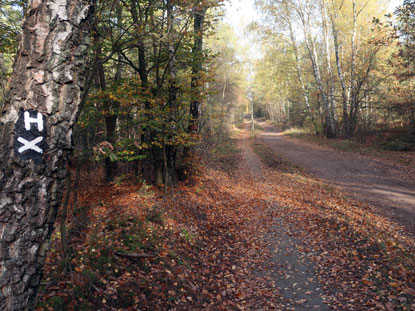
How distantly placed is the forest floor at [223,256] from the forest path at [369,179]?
2.00 ft

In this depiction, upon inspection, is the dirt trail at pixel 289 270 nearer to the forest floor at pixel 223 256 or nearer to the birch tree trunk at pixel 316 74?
the forest floor at pixel 223 256

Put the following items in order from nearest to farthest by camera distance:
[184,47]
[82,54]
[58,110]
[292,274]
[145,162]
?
[58,110], [82,54], [292,274], [184,47], [145,162]

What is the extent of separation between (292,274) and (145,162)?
714cm

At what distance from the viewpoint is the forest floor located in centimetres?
452

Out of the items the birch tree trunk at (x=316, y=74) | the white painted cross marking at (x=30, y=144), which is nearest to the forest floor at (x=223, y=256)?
the white painted cross marking at (x=30, y=144)

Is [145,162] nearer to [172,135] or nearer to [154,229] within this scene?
[172,135]

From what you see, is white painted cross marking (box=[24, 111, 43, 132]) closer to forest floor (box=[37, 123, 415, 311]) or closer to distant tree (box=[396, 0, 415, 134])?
forest floor (box=[37, 123, 415, 311])

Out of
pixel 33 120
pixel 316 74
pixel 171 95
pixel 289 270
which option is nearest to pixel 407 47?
pixel 316 74

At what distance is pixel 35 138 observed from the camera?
1.55m

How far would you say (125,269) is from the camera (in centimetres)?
497

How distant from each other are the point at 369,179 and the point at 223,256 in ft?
27.8

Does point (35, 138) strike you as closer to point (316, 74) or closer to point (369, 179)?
point (369, 179)

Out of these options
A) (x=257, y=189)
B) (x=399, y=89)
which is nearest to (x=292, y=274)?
(x=257, y=189)

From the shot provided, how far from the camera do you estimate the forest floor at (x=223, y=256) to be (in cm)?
452
